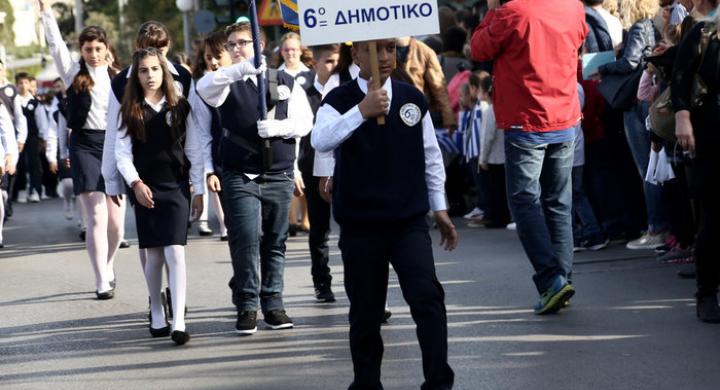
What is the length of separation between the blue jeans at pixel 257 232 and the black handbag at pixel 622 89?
3473mm

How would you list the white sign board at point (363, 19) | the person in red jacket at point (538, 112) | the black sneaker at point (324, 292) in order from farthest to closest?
the black sneaker at point (324, 292), the person in red jacket at point (538, 112), the white sign board at point (363, 19)

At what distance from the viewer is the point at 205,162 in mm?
8938

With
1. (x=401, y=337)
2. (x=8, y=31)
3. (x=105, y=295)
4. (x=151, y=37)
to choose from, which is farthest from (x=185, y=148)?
(x=8, y=31)

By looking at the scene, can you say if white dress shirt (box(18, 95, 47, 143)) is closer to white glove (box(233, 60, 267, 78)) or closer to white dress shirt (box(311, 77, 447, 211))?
white glove (box(233, 60, 267, 78))

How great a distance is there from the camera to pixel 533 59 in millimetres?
8898

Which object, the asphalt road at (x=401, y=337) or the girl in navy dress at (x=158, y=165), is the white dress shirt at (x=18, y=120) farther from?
the girl in navy dress at (x=158, y=165)

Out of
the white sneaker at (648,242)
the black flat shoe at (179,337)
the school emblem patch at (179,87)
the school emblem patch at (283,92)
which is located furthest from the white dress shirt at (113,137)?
the white sneaker at (648,242)

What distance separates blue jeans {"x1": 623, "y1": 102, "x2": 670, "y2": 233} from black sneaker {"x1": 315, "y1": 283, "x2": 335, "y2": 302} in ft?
9.76

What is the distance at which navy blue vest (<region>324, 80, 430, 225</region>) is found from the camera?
21.0ft

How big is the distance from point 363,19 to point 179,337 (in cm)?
271

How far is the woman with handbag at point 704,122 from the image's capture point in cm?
802

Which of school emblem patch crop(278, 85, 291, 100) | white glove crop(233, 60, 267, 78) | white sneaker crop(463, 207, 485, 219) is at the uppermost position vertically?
white glove crop(233, 60, 267, 78)

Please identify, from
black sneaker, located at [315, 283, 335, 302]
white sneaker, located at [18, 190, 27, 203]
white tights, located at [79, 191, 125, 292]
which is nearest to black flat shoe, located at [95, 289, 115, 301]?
white tights, located at [79, 191, 125, 292]

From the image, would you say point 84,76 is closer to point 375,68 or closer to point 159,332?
point 159,332
